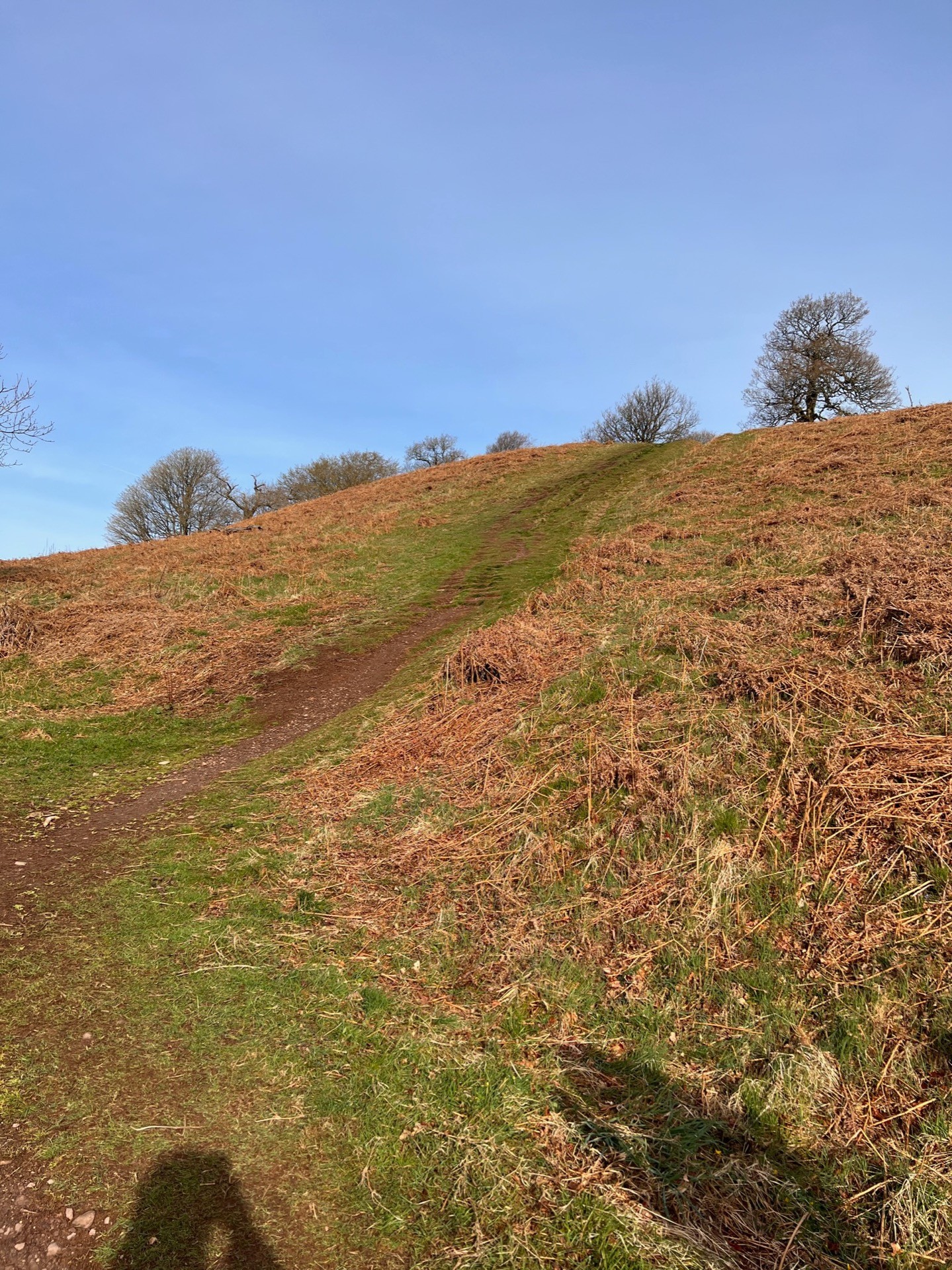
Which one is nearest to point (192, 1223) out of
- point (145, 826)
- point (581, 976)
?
point (581, 976)

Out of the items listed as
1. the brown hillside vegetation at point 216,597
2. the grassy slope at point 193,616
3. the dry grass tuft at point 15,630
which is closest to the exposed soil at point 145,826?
the grassy slope at point 193,616

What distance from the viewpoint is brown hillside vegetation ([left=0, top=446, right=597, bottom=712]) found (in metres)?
12.0

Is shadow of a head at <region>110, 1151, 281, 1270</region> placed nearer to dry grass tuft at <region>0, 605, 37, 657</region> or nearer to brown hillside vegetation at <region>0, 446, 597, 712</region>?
brown hillside vegetation at <region>0, 446, 597, 712</region>

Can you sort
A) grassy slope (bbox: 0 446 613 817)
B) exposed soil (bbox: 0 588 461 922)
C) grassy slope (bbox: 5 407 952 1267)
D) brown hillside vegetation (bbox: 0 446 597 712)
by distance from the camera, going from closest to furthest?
grassy slope (bbox: 5 407 952 1267) → exposed soil (bbox: 0 588 461 922) → grassy slope (bbox: 0 446 613 817) → brown hillside vegetation (bbox: 0 446 597 712)

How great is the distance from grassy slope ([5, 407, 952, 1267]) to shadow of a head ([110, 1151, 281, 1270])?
4.7 inches

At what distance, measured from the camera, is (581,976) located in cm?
427

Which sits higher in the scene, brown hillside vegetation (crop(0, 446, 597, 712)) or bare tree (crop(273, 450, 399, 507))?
bare tree (crop(273, 450, 399, 507))

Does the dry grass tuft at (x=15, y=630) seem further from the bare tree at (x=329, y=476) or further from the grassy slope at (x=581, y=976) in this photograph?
the bare tree at (x=329, y=476)

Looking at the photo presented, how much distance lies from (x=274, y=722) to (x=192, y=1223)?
24.1ft

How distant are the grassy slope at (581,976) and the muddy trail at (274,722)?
633 mm

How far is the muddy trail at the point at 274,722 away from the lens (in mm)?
6090

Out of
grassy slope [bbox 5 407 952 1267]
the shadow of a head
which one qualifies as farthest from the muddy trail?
the shadow of a head

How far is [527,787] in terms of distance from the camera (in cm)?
604

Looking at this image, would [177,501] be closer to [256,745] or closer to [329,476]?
[329,476]
